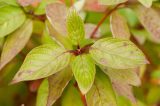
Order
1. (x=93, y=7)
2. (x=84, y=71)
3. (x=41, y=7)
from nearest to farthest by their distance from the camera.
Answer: (x=84, y=71) → (x=41, y=7) → (x=93, y=7)

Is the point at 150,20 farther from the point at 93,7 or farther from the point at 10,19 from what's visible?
the point at 10,19

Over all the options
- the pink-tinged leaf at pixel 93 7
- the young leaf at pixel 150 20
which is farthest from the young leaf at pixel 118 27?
the pink-tinged leaf at pixel 93 7

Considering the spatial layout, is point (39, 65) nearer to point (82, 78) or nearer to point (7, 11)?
point (82, 78)

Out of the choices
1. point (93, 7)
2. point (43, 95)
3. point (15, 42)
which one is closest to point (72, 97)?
point (43, 95)

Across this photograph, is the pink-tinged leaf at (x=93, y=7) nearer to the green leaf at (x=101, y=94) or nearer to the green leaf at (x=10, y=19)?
the green leaf at (x=10, y=19)

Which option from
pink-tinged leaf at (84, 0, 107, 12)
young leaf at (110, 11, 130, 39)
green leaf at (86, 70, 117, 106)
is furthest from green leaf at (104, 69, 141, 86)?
pink-tinged leaf at (84, 0, 107, 12)
